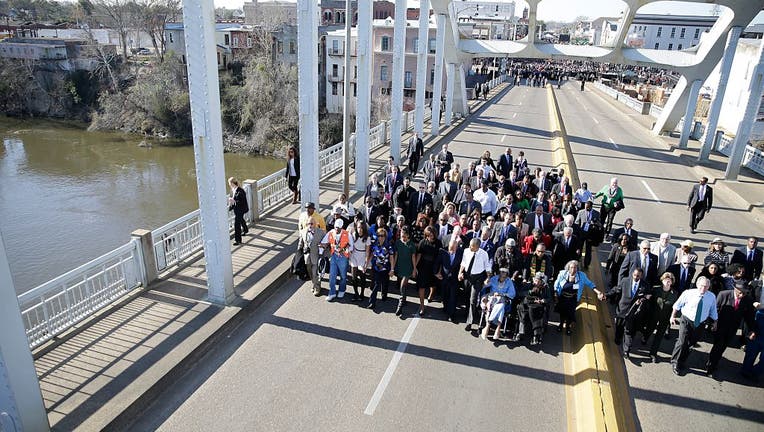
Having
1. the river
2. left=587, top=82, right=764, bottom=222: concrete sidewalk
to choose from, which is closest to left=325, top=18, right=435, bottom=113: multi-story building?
the river

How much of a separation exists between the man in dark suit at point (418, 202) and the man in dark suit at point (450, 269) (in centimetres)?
263

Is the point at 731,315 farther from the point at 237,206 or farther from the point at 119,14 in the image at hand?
the point at 119,14

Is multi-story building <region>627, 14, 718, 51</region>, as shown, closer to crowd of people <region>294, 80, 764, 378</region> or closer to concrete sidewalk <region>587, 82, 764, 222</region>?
concrete sidewalk <region>587, 82, 764, 222</region>

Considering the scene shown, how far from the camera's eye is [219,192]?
7.71 m

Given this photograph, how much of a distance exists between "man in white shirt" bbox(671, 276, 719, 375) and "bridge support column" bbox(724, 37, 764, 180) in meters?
13.4

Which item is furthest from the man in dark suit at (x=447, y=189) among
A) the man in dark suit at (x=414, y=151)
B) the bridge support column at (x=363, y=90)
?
the man in dark suit at (x=414, y=151)

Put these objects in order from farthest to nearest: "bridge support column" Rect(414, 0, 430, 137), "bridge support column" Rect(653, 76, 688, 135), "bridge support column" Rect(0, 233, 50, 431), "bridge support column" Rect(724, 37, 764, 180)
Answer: "bridge support column" Rect(653, 76, 688, 135), "bridge support column" Rect(414, 0, 430, 137), "bridge support column" Rect(724, 37, 764, 180), "bridge support column" Rect(0, 233, 50, 431)

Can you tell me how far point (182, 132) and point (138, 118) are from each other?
5.57m

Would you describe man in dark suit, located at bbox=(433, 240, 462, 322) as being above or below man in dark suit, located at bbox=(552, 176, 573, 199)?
below

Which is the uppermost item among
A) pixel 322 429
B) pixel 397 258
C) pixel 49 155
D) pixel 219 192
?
pixel 219 192

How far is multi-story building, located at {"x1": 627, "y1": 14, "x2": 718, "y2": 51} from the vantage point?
94438mm

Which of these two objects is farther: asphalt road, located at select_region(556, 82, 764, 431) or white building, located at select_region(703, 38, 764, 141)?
white building, located at select_region(703, 38, 764, 141)

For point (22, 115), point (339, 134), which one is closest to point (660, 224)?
point (339, 134)

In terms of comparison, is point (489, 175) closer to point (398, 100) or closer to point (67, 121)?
point (398, 100)
